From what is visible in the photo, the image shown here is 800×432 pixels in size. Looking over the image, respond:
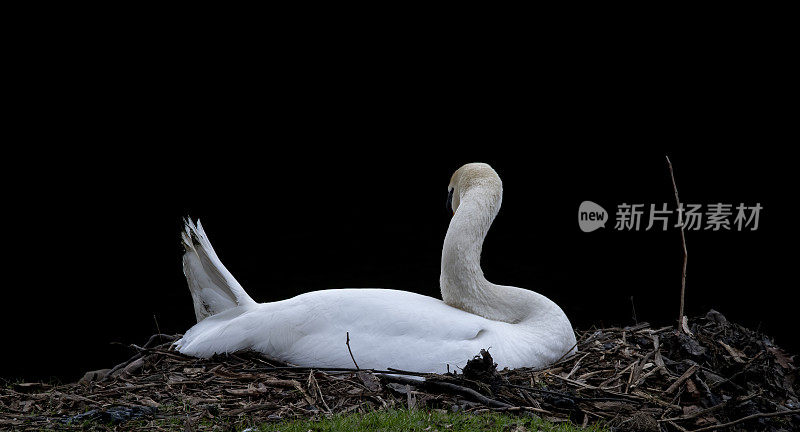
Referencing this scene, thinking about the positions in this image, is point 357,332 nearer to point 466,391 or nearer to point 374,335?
point 374,335

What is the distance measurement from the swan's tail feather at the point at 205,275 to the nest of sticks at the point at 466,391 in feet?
1.83

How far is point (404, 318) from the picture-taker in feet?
21.1

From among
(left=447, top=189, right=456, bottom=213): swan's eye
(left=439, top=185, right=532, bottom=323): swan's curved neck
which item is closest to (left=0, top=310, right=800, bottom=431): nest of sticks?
(left=439, top=185, right=532, bottom=323): swan's curved neck

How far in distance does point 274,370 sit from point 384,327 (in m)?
0.96

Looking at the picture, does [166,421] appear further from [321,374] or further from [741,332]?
[741,332]

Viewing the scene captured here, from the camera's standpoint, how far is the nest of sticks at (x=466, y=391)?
5.44 m

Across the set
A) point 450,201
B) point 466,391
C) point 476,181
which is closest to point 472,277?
point 476,181

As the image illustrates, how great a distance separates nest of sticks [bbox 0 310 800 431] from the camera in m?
5.44

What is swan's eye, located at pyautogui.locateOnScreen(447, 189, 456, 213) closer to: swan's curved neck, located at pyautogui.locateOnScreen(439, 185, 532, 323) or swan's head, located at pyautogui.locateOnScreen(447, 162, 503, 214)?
swan's head, located at pyautogui.locateOnScreen(447, 162, 503, 214)

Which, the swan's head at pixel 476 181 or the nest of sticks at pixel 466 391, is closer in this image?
the nest of sticks at pixel 466 391

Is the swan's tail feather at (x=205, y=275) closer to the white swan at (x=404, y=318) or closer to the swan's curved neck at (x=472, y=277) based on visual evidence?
the white swan at (x=404, y=318)

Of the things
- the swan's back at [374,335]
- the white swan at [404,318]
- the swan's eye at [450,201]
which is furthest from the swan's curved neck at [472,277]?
the swan's eye at [450,201]

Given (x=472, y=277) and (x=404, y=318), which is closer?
(x=404, y=318)

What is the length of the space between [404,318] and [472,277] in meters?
1.01
